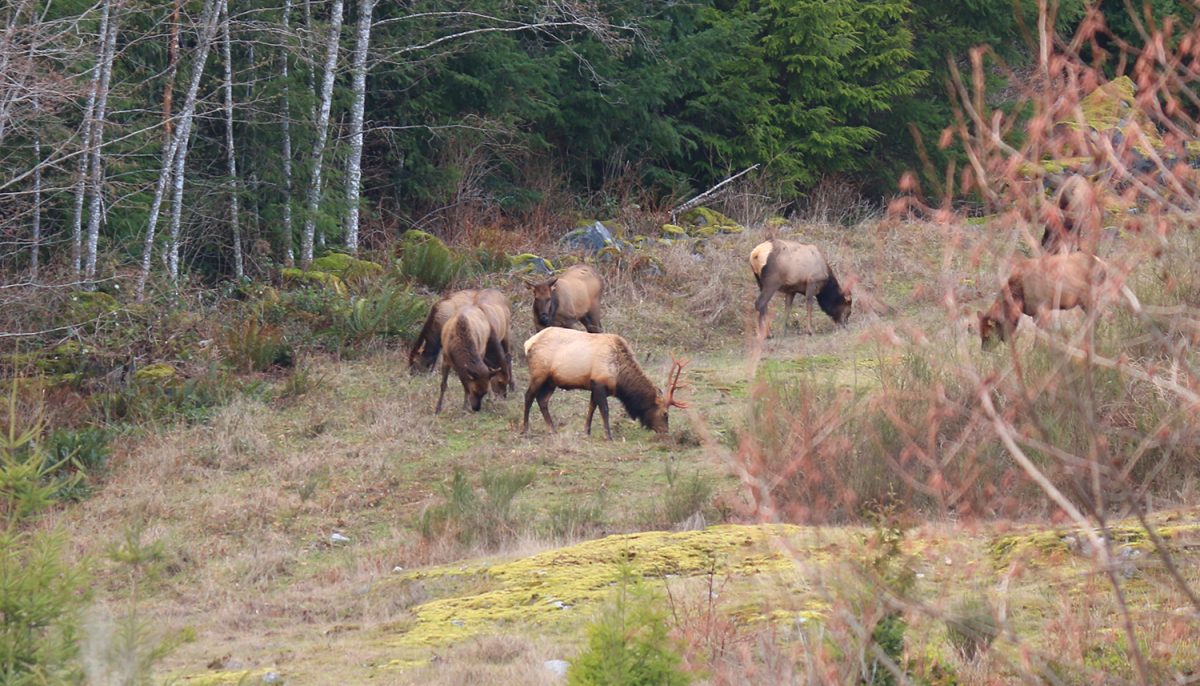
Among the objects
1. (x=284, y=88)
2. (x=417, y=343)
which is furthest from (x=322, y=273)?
(x=417, y=343)

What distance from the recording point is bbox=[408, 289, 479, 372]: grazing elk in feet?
53.5

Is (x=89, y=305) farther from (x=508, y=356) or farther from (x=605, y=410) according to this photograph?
(x=605, y=410)

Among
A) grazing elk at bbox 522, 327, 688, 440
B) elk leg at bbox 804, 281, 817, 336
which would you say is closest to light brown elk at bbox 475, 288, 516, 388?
grazing elk at bbox 522, 327, 688, 440

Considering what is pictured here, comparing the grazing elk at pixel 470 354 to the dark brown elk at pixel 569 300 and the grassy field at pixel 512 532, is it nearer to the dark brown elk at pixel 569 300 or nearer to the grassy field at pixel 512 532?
the grassy field at pixel 512 532

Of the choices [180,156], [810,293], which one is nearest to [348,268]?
[180,156]

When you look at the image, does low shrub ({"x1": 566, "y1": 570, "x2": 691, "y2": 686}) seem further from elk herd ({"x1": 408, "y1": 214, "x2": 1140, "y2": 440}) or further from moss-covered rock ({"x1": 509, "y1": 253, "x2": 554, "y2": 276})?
moss-covered rock ({"x1": 509, "y1": 253, "x2": 554, "y2": 276})

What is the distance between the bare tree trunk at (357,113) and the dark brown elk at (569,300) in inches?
208

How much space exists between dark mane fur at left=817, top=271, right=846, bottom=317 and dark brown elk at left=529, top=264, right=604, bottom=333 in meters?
3.53

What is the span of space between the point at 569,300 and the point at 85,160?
620cm

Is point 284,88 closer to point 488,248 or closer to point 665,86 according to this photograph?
point 488,248

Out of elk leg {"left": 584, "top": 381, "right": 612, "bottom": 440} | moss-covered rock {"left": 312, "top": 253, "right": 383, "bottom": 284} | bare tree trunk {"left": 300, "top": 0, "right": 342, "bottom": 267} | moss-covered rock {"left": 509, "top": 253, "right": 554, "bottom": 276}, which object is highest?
bare tree trunk {"left": 300, "top": 0, "right": 342, "bottom": 267}

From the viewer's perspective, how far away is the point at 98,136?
53.8ft

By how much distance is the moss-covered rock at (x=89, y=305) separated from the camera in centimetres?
1634

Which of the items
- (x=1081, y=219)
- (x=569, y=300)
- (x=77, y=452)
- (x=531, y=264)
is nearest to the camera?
(x=1081, y=219)
